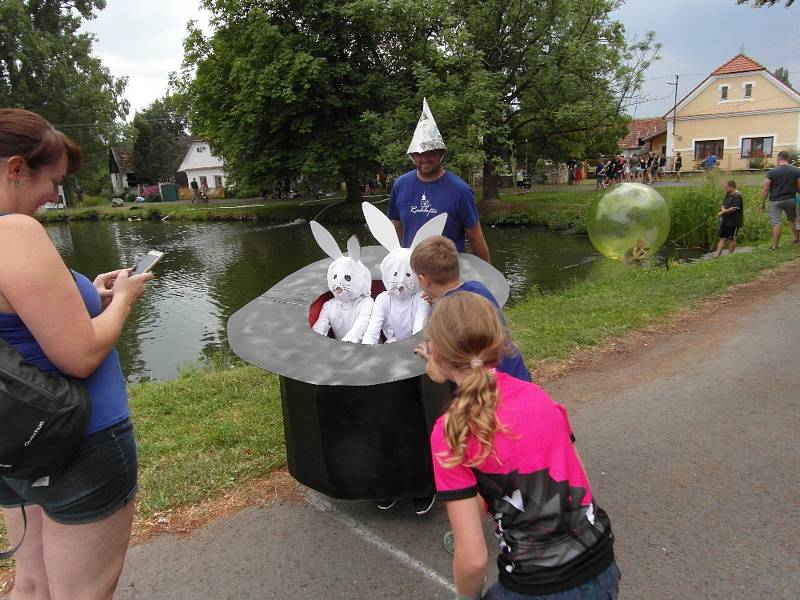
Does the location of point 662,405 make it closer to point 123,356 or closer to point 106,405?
point 106,405

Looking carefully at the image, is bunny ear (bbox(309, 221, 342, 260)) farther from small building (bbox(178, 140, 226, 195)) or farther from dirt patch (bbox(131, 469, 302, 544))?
small building (bbox(178, 140, 226, 195))

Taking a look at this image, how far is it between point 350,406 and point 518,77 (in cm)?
2172

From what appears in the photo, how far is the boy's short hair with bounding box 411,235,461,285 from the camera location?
2422mm

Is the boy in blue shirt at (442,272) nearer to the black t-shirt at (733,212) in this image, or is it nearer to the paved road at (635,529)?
the paved road at (635,529)

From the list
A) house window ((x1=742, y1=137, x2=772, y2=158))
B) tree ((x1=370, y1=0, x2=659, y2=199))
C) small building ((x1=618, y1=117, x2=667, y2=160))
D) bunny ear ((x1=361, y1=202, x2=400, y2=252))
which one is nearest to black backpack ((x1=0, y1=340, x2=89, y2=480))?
bunny ear ((x1=361, y1=202, x2=400, y2=252))

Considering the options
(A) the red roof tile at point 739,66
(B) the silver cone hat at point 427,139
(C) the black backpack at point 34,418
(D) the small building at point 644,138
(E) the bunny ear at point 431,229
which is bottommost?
(C) the black backpack at point 34,418

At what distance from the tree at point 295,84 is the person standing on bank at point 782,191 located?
15.0m

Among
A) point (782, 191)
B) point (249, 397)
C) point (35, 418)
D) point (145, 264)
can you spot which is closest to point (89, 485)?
point (35, 418)

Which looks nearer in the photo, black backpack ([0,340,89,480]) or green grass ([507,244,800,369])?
black backpack ([0,340,89,480])

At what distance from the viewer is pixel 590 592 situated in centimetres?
152

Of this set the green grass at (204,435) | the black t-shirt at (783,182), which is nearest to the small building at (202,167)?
the black t-shirt at (783,182)

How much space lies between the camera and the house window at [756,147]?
121ft

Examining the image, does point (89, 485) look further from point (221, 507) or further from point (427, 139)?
point (427, 139)

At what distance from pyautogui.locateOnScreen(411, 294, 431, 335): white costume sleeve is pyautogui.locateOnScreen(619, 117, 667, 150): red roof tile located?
4873 cm
